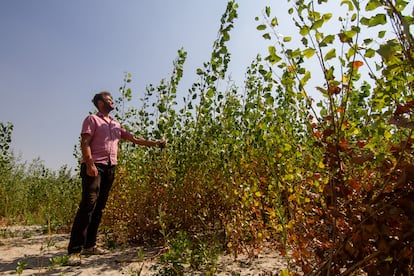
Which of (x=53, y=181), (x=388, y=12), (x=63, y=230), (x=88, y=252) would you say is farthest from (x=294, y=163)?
(x=53, y=181)

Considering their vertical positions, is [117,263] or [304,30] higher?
[304,30]

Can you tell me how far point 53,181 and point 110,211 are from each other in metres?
4.95

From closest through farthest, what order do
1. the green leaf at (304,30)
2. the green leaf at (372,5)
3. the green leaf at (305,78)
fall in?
the green leaf at (372,5), the green leaf at (304,30), the green leaf at (305,78)

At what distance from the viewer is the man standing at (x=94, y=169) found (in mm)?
3617

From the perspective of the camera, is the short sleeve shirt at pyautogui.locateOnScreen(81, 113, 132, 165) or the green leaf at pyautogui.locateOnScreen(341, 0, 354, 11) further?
the short sleeve shirt at pyautogui.locateOnScreen(81, 113, 132, 165)

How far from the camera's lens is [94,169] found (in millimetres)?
3539

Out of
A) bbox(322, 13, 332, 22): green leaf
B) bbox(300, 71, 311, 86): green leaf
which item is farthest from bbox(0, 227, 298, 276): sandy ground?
bbox(322, 13, 332, 22): green leaf

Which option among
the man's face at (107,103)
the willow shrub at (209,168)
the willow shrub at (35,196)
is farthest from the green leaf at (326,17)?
the willow shrub at (35,196)

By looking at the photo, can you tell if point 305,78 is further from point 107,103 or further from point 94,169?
point 107,103

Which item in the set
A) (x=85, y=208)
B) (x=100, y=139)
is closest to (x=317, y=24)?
(x=100, y=139)

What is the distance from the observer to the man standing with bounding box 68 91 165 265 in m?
3.62

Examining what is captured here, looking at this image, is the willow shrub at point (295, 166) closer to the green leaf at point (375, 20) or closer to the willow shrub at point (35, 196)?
the green leaf at point (375, 20)

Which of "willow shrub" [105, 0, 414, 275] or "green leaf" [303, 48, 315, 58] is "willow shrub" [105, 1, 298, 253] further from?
"green leaf" [303, 48, 315, 58]

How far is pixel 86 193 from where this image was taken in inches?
142
